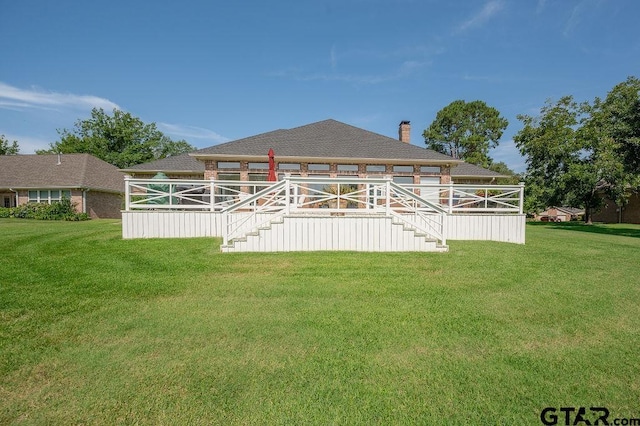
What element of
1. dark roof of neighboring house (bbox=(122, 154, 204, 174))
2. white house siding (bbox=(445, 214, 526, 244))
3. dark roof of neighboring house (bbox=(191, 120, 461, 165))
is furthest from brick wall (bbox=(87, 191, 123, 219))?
white house siding (bbox=(445, 214, 526, 244))

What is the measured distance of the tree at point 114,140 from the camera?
42.0m

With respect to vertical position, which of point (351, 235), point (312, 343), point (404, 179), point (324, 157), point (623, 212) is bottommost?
point (312, 343)

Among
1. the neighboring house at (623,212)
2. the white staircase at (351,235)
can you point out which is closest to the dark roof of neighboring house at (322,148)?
the white staircase at (351,235)

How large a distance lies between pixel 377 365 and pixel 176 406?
1795mm

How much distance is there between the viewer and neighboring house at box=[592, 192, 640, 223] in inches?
1167

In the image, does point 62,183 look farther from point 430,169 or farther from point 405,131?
point 430,169

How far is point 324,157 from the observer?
18.1 meters

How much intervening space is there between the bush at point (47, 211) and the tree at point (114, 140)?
18408 mm

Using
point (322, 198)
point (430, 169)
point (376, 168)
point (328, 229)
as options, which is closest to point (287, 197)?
point (328, 229)

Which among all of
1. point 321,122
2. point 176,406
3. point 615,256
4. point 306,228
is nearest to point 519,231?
point 615,256

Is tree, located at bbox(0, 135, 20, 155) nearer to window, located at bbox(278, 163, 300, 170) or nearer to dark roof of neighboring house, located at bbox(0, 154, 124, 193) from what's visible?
dark roof of neighboring house, located at bbox(0, 154, 124, 193)

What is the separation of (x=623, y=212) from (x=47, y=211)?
50.5 metres

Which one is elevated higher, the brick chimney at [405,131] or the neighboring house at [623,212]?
the brick chimney at [405,131]

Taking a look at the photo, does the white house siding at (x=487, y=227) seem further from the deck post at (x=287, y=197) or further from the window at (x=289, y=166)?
the window at (x=289, y=166)
